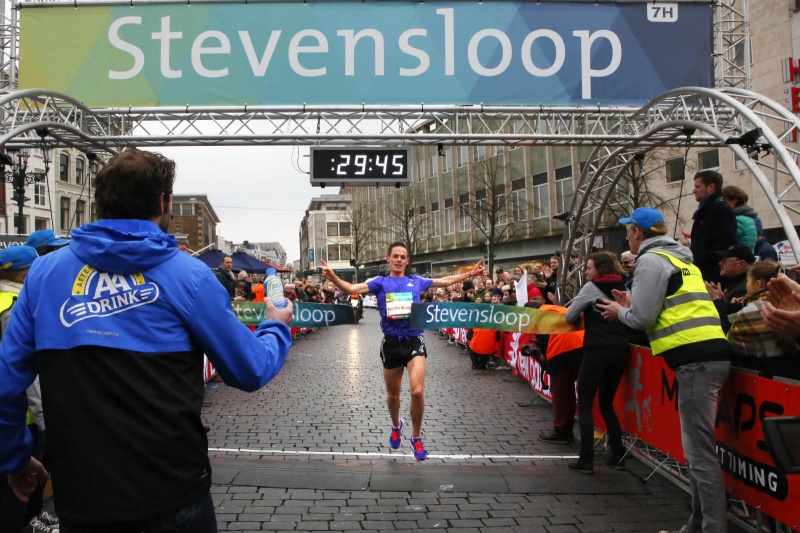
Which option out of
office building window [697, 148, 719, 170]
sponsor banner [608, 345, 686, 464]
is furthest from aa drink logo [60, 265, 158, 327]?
office building window [697, 148, 719, 170]

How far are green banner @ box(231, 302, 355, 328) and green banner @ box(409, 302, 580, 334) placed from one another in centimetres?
98

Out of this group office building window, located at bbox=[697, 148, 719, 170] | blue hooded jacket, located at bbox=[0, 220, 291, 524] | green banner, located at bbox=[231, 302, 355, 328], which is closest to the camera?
blue hooded jacket, located at bbox=[0, 220, 291, 524]

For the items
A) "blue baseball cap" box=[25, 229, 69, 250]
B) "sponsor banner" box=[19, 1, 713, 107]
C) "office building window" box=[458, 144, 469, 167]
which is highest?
"office building window" box=[458, 144, 469, 167]

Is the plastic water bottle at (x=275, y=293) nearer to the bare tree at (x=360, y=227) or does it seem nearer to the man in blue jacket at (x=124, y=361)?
the man in blue jacket at (x=124, y=361)

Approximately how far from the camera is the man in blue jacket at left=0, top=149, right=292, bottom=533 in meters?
1.96

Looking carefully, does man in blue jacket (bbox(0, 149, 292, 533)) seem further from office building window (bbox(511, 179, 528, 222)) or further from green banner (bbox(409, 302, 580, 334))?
office building window (bbox(511, 179, 528, 222))

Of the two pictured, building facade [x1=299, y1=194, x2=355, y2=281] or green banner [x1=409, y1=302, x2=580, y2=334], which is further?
building facade [x1=299, y1=194, x2=355, y2=281]

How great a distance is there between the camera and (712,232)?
22.2 ft

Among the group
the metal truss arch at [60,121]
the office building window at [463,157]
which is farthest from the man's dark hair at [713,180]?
the office building window at [463,157]

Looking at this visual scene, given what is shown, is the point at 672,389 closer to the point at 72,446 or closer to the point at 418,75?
the point at 72,446

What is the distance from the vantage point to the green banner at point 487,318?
6.76m

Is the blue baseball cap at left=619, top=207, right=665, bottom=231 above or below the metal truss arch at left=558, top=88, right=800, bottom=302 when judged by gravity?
below

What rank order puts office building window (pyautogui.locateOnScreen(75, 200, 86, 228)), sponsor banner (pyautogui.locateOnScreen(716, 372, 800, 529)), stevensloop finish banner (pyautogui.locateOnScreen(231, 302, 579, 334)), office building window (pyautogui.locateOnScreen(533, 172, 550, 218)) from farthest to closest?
office building window (pyautogui.locateOnScreen(533, 172, 550, 218)), office building window (pyautogui.locateOnScreen(75, 200, 86, 228)), stevensloop finish banner (pyautogui.locateOnScreen(231, 302, 579, 334)), sponsor banner (pyautogui.locateOnScreen(716, 372, 800, 529))

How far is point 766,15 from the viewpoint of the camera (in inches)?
930
